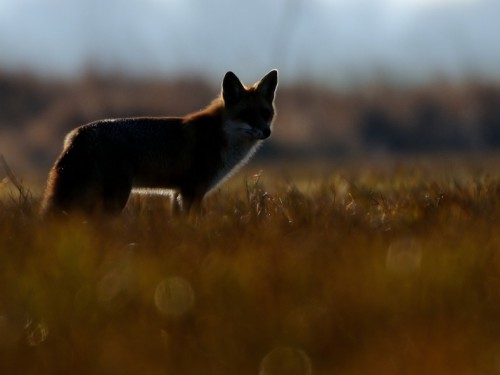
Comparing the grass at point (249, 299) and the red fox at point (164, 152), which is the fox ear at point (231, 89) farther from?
the grass at point (249, 299)

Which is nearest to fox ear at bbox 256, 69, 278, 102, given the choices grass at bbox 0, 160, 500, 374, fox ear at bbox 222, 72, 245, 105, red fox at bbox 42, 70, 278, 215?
red fox at bbox 42, 70, 278, 215

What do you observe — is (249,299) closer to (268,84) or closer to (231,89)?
(231,89)

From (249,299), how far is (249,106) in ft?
21.4

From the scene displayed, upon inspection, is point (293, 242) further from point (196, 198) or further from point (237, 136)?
point (237, 136)

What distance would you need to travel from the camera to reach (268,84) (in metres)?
9.88

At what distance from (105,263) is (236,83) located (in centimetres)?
621

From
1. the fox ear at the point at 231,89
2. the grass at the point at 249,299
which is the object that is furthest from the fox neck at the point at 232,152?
the grass at the point at 249,299

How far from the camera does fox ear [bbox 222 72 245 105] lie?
939 centimetres

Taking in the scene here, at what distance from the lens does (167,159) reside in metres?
8.04

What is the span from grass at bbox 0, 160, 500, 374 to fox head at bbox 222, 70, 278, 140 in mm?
4621

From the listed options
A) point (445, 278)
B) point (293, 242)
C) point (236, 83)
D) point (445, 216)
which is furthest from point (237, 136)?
point (445, 278)

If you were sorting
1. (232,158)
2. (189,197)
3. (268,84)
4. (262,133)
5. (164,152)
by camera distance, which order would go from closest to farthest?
1. (164,152)
2. (189,197)
3. (232,158)
4. (262,133)
5. (268,84)

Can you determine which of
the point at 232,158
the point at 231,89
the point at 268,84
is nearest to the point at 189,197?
the point at 232,158

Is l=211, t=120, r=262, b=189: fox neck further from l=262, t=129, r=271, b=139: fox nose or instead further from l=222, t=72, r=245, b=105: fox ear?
l=222, t=72, r=245, b=105: fox ear
